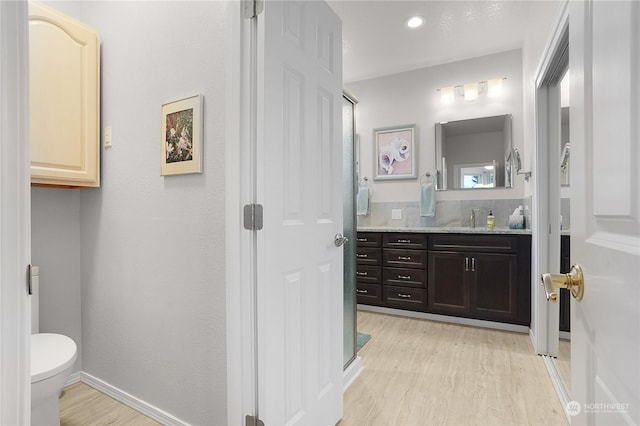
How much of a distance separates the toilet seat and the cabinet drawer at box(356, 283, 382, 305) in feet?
8.36

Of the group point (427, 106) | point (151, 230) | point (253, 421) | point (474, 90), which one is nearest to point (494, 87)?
point (474, 90)

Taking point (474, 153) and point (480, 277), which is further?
point (474, 153)

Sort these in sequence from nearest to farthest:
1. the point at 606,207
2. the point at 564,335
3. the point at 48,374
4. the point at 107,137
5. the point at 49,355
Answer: the point at 606,207
the point at 48,374
the point at 49,355
the point at 107,137
the point at 564,335

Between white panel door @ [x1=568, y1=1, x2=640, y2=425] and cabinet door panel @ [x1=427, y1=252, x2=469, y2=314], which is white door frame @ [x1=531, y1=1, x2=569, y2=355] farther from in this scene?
white panel door @ [x1=568, y1=1, x2=640, y2=425]

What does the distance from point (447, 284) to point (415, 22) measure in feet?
8.01

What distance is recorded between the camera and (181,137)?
4.90ft

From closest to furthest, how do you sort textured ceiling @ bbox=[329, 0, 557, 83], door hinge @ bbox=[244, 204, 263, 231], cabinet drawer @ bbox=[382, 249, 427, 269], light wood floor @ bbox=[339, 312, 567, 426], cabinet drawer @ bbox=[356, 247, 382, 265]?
door hinge @ bbox=[244, 204, 263, 231]
light wood floor @ bbox=[339, 312, 567, 426]
textured ceiling @ bbox=[329, 0, 557, 83]
cabinet drawer @ bbox=[382, 249, 427, 269]
cabinet drawer @ bbox=[356, 247, 382, 265]

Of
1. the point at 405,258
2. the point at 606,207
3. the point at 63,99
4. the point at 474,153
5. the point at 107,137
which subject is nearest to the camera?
the point at 606,207

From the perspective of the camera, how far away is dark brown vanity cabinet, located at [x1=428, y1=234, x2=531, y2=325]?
2814 millimetres

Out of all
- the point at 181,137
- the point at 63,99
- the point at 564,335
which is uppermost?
the point at 63,99

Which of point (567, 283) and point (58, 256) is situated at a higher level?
point (567, 283)

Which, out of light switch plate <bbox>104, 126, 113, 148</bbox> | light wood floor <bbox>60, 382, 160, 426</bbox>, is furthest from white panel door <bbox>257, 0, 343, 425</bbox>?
light switch plate <bbox>104, 126, 113, 148</bbox>

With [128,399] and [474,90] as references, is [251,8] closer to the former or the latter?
[128,399]

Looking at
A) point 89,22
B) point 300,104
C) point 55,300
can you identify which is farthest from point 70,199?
point 300,104
